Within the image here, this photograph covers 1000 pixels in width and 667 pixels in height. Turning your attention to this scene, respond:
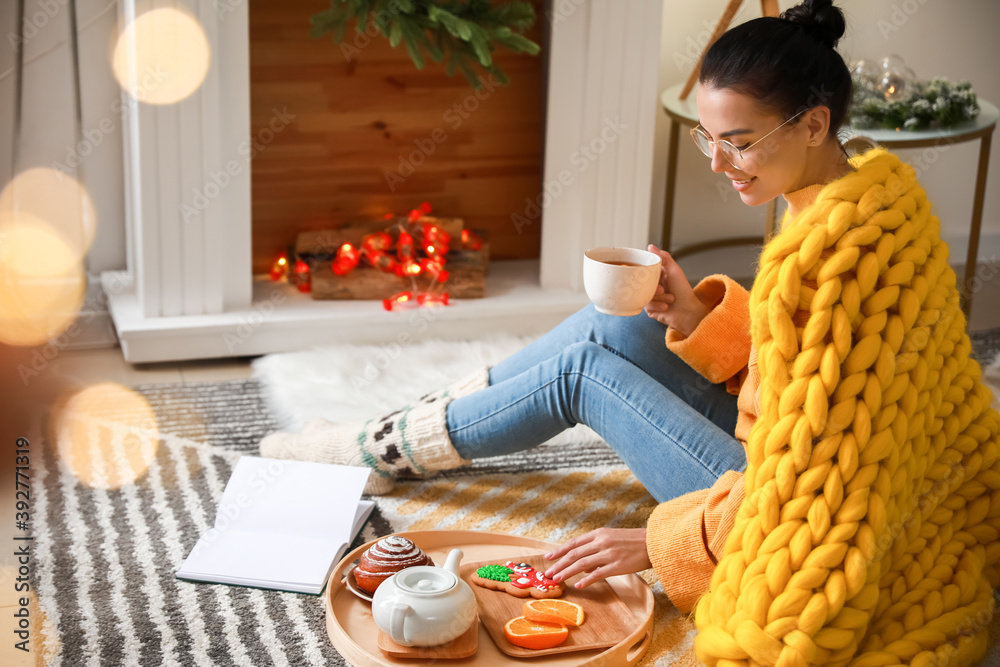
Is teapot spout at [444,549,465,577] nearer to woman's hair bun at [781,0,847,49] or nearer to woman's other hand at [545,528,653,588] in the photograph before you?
woman's other hand at [545,528,653,588]

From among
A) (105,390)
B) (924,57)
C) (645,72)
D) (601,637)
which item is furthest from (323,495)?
(924,57)

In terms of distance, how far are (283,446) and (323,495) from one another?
242mm

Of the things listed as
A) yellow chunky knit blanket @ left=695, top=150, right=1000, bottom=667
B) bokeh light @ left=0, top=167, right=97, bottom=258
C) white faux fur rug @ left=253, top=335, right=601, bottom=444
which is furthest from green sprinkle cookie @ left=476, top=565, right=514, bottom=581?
bokeh light @ left=0, top=167, right=97, bottom=258

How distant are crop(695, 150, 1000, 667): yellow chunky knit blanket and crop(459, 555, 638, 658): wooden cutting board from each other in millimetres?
236

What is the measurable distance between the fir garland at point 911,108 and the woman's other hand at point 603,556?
1.45 meters

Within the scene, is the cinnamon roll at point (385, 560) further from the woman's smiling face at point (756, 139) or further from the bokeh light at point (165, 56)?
the bokeh light at point (165, 56)

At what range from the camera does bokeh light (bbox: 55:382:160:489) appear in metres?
1.72

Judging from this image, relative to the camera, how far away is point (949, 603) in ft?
3.43

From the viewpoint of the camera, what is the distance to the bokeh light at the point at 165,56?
6.80 ft

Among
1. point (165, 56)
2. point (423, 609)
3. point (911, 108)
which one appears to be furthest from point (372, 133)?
point (423, 609)

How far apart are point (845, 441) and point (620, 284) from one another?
0.40 m

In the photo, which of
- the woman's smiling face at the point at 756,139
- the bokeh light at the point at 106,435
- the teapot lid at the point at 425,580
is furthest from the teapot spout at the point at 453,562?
the bokeh light at the point at 106,435

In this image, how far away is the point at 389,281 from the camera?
2457 mm

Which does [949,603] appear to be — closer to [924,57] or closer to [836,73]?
[836,73]
